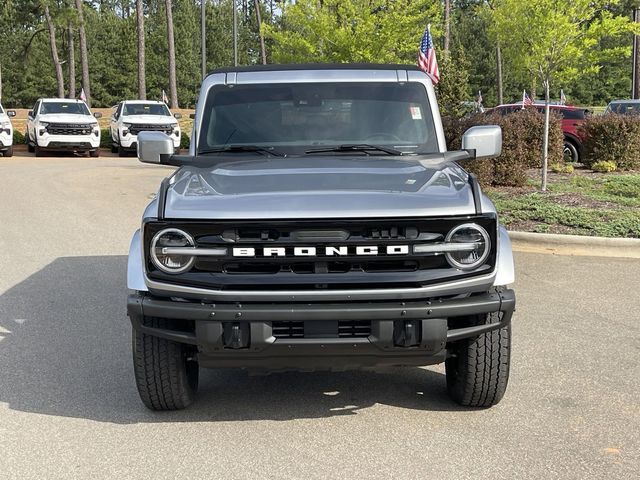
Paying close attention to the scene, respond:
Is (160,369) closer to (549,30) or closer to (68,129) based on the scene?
(549,30)

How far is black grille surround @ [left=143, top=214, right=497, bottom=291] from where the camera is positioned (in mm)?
3916

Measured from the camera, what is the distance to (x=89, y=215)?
1285 cm

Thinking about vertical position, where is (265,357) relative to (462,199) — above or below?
below

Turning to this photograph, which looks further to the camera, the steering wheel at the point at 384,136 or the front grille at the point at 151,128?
the front grille at the point at 151,128

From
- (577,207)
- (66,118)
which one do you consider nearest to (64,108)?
(66,118)

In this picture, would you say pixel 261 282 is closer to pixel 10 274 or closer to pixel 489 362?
pixel 489 362

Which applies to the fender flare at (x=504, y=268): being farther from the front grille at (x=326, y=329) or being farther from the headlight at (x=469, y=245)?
the front grille at (x=326, y=329)

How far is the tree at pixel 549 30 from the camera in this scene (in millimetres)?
14875

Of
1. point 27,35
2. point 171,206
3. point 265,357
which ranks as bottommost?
point 265,357

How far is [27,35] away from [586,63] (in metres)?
62.2

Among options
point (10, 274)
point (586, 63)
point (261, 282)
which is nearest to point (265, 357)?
point (261, 282)

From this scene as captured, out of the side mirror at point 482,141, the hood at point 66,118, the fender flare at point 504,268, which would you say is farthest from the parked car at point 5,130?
the fender flare at point 504,268

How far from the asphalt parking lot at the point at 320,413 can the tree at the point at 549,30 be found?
854 centimetres

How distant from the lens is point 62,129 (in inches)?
1044
